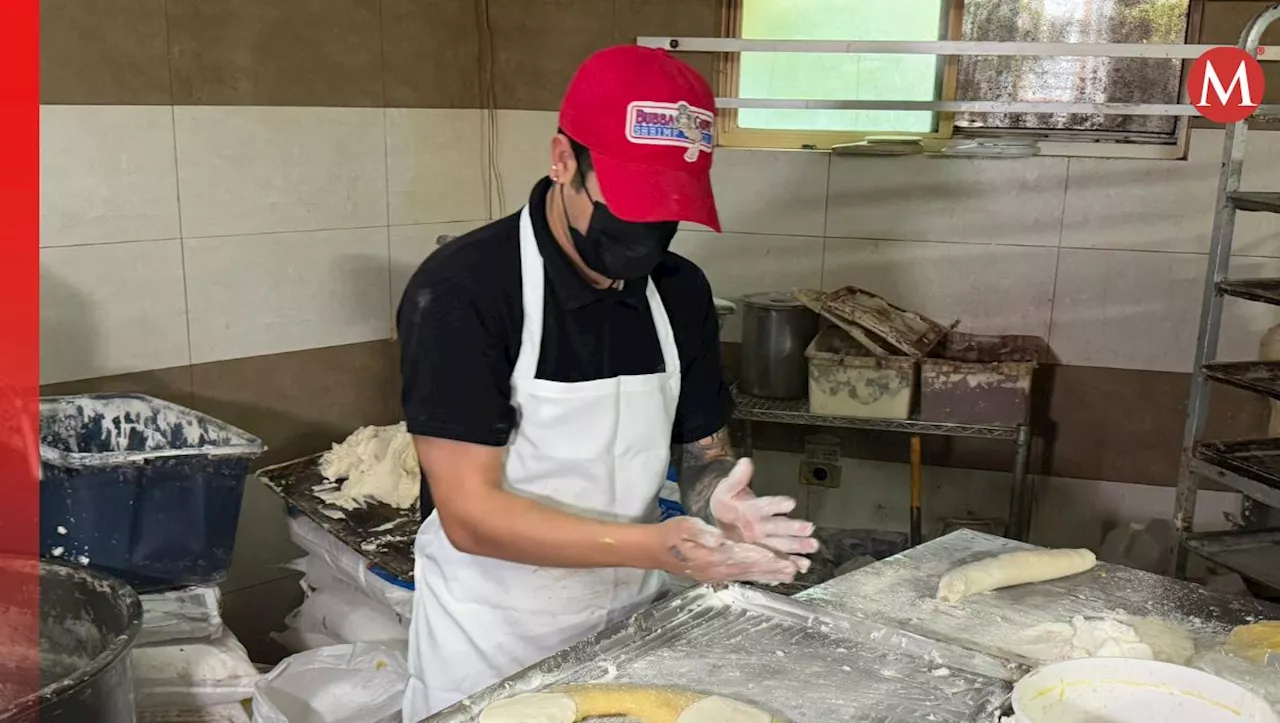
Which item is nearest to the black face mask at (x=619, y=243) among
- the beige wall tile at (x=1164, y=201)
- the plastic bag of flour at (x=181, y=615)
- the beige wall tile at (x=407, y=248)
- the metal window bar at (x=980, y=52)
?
the plastic bag of flour at (x=181, y=615)

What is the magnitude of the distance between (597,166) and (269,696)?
135 cm

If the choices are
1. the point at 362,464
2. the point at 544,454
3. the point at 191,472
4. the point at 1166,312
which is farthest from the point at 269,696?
the point at 1166,312

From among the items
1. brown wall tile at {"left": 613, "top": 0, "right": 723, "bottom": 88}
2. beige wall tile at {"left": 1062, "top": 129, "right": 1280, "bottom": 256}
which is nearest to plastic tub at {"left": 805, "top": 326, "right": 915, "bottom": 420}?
beige wall tile at {"left": 1062, "top": 129, "right": 1280, "bottom": 256}

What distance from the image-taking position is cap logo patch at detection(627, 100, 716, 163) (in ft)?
4.40

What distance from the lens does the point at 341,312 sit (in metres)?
2.93

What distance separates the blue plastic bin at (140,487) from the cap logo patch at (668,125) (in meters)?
1.18

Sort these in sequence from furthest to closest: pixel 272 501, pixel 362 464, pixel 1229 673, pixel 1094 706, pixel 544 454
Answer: pixel 272 501 < pixel 362 464 < pixel 544 454 < pixel 1229 673 < pixel 1094 706

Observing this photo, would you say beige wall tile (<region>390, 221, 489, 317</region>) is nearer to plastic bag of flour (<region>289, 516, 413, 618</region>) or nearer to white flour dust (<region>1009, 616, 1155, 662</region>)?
plastic bag of flour (<region>289, 516, 413, 618</region>)

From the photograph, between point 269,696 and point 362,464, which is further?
point 362,464

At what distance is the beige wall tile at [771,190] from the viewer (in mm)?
3129

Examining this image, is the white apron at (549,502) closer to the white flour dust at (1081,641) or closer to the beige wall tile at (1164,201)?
the white flour dust at (1081,641)

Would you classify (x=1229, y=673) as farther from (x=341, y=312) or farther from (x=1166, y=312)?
(x=341, y=312)

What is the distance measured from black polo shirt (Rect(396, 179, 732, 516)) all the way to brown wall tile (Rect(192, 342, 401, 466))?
1.25 meters

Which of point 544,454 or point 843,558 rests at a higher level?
point 544,454
